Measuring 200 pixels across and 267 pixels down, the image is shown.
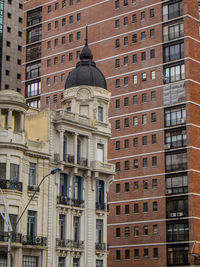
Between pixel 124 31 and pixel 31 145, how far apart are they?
153 feet

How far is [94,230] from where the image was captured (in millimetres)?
73875

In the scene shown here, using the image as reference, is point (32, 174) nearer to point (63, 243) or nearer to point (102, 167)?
point (63, 243)

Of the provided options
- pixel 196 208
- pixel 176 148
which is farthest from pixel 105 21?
pixel 196 208

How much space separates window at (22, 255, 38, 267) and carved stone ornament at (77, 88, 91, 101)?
1974 cm

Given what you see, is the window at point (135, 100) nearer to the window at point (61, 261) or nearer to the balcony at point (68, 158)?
the balcony at point (68, 158)

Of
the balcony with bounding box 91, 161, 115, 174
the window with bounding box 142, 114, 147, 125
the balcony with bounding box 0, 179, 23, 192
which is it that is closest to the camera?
the balcony with bounding box 0, 179, 23, 192

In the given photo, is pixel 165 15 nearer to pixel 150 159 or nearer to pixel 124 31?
pixel 124 31

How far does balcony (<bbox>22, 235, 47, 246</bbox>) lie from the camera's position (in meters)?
66.4

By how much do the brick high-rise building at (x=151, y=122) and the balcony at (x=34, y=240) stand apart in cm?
3300

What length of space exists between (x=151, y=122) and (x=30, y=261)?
42.2 meters

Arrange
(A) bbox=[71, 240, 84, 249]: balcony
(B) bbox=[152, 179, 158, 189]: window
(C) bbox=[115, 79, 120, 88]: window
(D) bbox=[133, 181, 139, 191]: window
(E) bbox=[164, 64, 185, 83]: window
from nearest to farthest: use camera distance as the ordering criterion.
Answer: (A) bbox=[71, 240, 84, 249]: balcony, (B) bbox=[152, 179, 158, 189]: window, (E) bbox=[164, 64, 185, 83]: window, (D) bbox=[133, 181, 139, 191]: window, (C) bbox=[115, 79, 120, 88]: window

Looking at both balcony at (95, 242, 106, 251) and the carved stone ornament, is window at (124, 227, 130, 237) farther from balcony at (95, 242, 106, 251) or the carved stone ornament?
the carved stone ornament

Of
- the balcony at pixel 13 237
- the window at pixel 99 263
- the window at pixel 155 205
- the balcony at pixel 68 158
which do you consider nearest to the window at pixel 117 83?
the window at pixel 155 205

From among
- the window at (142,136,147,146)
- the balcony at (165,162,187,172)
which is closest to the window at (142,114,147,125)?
the window at (142,136,147,146)
